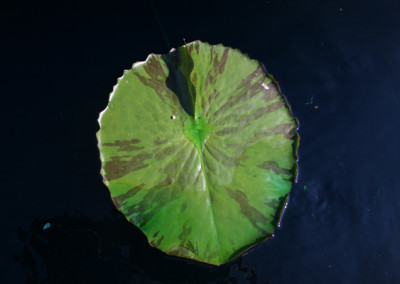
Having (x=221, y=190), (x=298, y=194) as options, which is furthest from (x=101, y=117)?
(x=298, y=194)

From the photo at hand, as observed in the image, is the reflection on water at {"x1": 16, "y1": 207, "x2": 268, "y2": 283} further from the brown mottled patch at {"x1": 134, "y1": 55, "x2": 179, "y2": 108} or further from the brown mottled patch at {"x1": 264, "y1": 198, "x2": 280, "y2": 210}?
the brown mottled patch at {"x1": 134, "y1": 55, "x2": 179, "y2": 108}

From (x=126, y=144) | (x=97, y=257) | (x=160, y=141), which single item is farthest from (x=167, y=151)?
(x=97, y=257)

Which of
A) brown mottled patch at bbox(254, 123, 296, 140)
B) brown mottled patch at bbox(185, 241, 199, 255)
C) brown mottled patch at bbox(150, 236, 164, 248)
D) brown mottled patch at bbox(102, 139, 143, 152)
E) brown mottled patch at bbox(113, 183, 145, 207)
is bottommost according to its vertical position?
brown mottled patch at bbox(185, 241, 199, 255)

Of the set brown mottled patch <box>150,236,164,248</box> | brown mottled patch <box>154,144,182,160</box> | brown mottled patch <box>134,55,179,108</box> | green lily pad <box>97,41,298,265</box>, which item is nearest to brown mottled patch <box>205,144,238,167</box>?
green lily pad <box>97,41,298,265</box>

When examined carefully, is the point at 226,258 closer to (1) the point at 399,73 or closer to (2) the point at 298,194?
(2) the point at 298,194

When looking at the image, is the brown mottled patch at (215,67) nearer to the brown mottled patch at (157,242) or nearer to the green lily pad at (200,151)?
the green lily pad at (200,151)
